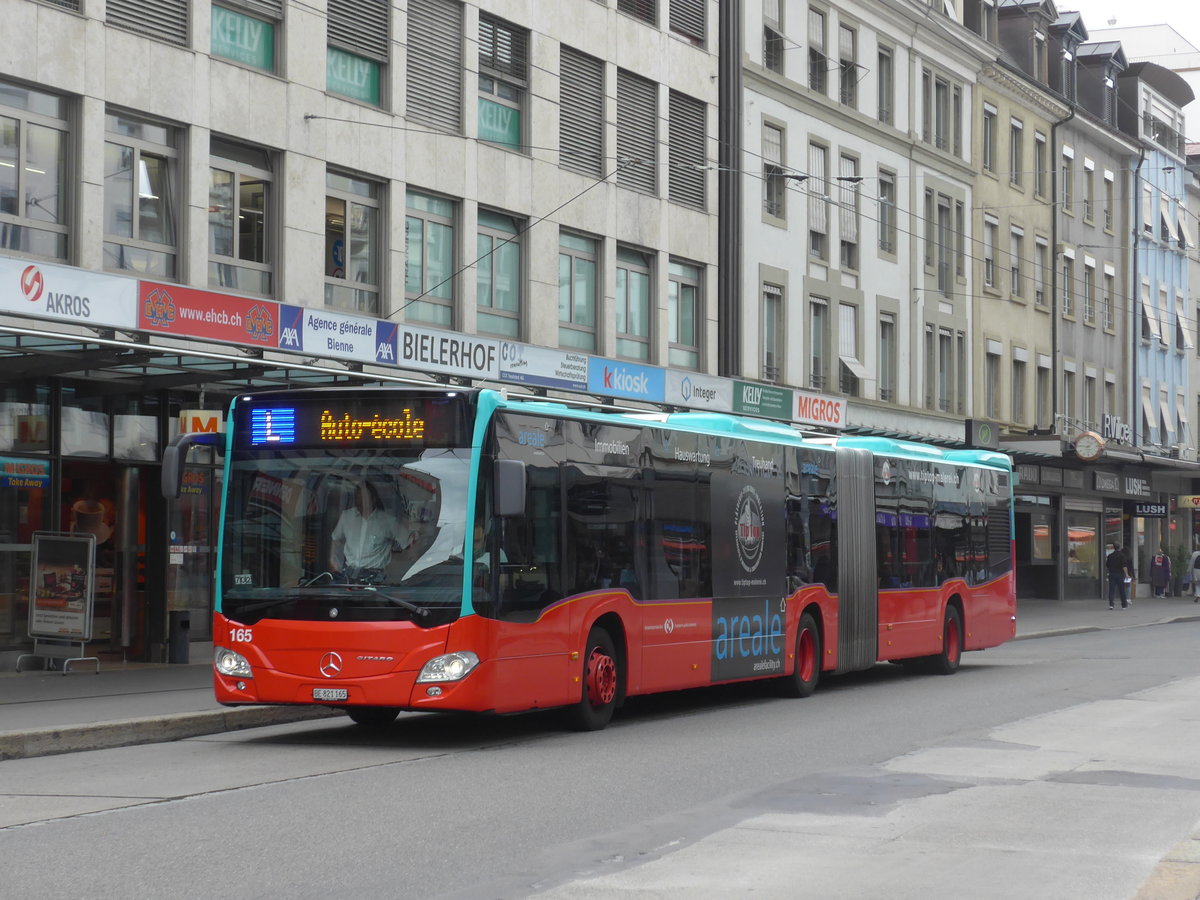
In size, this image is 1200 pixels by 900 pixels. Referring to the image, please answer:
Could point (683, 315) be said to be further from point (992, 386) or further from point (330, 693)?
point (330, 693)

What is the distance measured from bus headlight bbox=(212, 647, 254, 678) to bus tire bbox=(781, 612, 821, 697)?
287 inches

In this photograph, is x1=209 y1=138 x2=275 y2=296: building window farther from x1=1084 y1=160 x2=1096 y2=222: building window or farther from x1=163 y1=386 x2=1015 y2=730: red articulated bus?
x1=1084 y1=160 x2=1096 y2=222: building window

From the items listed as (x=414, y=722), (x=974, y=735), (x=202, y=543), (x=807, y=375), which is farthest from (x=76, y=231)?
(x=807, y=375)

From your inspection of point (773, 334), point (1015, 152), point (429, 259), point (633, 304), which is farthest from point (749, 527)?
point (1015, 152)

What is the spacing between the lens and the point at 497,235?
27.0m

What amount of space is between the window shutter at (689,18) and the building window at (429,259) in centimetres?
810

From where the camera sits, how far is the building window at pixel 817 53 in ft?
122

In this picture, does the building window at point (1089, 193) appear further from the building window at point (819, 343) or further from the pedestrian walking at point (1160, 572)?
the building window at point (819, 343)

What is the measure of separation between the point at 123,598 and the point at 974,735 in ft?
37.4

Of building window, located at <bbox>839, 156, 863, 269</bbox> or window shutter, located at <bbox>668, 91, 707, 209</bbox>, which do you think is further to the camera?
building window, located at <bbox>839, 156, 863, 269</bbox>

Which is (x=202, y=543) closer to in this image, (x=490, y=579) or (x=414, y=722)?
(x=414, y=722)

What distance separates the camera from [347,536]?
44.3ft

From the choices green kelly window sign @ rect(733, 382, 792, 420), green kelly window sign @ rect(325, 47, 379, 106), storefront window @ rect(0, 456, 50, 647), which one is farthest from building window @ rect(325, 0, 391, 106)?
green kelly window sign @ rect(733, 382, 792, 420)

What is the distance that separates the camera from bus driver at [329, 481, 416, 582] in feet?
44.0
